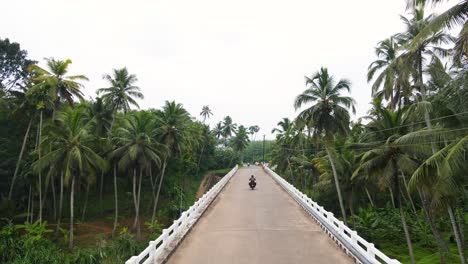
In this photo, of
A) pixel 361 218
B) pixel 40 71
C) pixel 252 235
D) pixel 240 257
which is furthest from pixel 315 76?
pixel 40 71

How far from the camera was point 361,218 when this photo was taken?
26.8 m

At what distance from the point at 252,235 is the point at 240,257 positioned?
2721 millimetres

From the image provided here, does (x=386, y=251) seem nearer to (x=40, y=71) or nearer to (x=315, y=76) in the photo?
(x=315, y=76)

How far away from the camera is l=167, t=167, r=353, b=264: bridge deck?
9625mm

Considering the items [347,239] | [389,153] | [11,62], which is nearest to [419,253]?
[389,153]

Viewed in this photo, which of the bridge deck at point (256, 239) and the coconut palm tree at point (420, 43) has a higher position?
the coconut palm tree at point (420, 43)

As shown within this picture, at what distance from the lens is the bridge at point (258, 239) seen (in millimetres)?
9398

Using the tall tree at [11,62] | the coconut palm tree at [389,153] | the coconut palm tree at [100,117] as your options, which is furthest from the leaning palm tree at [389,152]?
the tall tree at [11,62]

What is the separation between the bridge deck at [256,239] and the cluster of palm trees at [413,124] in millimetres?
3562

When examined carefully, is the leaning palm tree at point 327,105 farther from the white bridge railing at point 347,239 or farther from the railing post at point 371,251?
the railing post at point 371,251

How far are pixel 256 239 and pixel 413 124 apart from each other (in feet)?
30.2

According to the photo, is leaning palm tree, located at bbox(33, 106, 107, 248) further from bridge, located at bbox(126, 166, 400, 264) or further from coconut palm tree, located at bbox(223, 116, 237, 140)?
coconut palm tree, located at bbox(223, 116, 237, 140)

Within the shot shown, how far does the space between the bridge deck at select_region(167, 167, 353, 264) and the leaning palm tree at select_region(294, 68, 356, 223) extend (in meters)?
6.96

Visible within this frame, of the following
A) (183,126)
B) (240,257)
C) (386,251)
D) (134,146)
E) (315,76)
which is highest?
(315,76)
